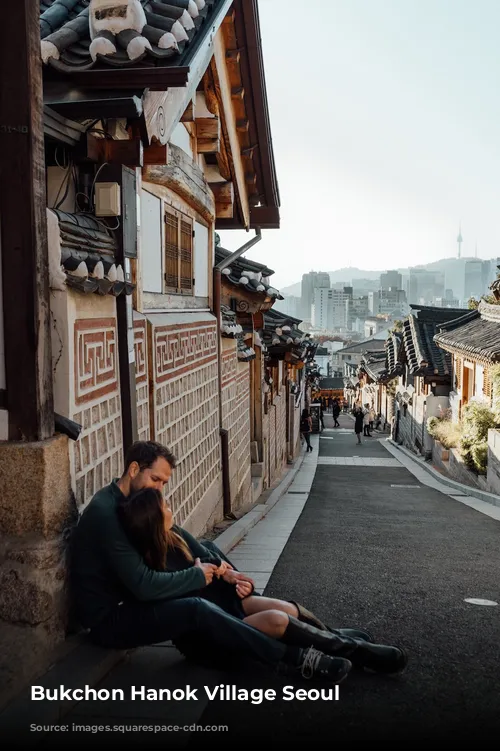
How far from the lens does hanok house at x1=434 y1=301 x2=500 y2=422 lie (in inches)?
839

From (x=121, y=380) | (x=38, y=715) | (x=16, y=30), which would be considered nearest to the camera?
(x=38, y=715)

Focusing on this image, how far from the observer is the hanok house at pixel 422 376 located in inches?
1277

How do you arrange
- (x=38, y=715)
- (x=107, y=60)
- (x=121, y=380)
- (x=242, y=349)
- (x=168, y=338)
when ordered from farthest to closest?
1. (x=242, y=349)
2. (x=168, y=338)
3. (x=121, y=380)
4. (x=107, y=60)
5. (x=38, y=715)

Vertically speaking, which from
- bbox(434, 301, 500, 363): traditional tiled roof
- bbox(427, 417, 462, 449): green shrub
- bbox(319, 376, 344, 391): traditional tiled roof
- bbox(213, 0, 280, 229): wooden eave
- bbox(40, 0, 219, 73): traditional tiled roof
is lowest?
bbox(319, 376, 344, 391): traditional tiled roof

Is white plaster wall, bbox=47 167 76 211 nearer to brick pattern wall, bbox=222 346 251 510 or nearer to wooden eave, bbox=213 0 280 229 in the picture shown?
wooden eave, bbox=213 0 280 229

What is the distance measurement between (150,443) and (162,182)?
470 centimetres

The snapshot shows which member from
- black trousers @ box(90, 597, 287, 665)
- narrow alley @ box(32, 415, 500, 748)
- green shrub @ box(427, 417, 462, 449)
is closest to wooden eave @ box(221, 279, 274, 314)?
narrow alley @ box(32, 415, 500, 748)

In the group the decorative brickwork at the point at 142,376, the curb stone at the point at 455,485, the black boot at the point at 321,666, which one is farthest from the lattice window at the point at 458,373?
the black boot at the point at 321,666

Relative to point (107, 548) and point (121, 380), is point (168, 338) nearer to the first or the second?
point (121, 380)

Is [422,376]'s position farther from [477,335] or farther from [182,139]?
[182,139]

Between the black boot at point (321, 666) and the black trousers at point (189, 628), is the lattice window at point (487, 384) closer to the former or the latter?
the black boot at point (321, 666)

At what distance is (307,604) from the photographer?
660 centimetres

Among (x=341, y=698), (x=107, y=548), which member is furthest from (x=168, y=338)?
(x=341, y=698)

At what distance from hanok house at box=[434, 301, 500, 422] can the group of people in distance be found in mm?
16197
